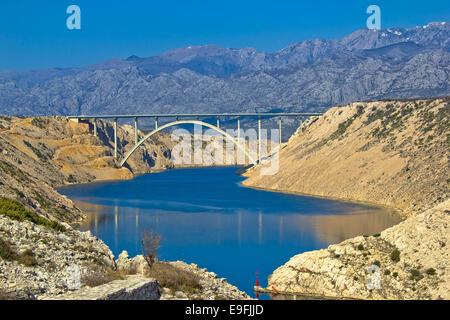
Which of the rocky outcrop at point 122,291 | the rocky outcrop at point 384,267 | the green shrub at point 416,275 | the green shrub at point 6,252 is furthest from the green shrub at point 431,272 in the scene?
the green shrub at point 6,252

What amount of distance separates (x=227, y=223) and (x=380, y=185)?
18418mm

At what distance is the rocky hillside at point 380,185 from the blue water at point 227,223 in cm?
263

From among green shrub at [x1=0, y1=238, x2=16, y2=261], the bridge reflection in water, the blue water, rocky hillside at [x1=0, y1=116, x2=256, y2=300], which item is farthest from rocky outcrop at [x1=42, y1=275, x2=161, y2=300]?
the bridge reflection in water

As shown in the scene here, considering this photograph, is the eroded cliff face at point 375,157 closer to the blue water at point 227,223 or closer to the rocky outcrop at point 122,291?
the blue water at point 227,223

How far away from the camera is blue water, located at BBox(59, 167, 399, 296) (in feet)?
113

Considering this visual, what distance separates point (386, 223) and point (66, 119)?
65.5 m

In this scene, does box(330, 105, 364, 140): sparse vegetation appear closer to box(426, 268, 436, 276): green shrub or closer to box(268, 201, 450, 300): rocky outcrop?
box(268, 201, 450, 300): rocky outcrop

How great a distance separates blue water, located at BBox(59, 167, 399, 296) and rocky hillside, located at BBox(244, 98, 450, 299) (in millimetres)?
2635

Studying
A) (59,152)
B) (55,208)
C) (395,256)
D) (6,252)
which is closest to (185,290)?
(6,252)

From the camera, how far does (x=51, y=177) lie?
3036 inches

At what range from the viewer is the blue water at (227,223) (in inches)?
1357

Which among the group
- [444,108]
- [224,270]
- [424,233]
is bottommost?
[224,270]
